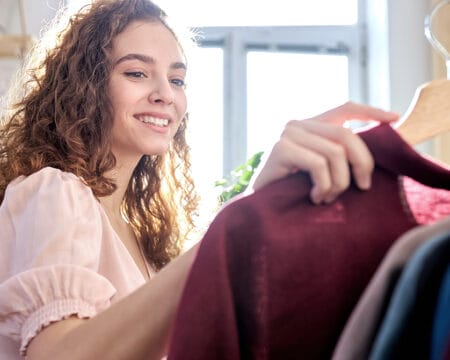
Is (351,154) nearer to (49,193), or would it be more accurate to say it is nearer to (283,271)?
(283,271)

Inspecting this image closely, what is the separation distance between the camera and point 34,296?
87cm

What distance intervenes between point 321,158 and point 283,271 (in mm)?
95

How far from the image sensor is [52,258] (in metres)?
0.90

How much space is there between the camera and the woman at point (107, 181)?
67cm

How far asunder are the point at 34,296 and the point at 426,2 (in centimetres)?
193

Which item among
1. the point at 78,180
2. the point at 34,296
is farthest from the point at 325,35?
the point at 34,296

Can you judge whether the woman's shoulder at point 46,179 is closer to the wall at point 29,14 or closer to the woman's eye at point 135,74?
the woman's eye at point 135,74

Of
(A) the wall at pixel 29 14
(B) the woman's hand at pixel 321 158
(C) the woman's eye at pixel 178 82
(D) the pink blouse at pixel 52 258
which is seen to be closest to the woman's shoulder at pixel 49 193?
(D) the pink blouse at pixel 52 258

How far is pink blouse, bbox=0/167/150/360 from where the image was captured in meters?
0.87

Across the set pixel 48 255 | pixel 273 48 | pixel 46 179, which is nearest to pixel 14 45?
pixel 273 48

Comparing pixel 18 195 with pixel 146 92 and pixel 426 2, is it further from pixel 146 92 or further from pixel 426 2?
pixel 426 2

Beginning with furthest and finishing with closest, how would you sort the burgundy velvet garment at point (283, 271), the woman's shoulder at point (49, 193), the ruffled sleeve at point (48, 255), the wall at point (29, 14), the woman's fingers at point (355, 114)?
1. the wall at point (29, 14)
2. the woman's shoulder at point (49, 193)
3. the ruffled sleeve at point (48, 255)
4. the woman's fingers at point (355, 114)
5. the burgundy velvet garment at point (283, 271)

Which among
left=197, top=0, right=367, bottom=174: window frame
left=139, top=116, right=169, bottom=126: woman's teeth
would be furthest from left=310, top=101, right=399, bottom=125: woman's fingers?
left=197, top=0, right=367, bottom=174: window frame

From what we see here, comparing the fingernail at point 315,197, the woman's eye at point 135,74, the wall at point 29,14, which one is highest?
the wall at point 29,14
